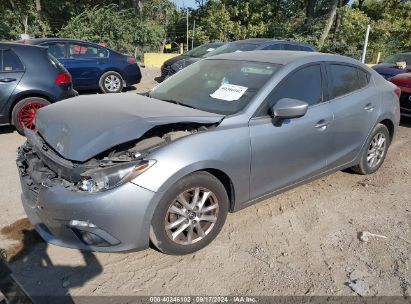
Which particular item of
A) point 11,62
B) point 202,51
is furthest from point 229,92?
point 202,51

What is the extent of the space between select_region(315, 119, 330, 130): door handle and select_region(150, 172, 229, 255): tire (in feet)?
4.24

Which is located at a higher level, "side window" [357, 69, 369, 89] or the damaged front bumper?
"side window" [357, 69, 369, 89]

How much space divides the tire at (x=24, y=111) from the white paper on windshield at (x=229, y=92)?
3727 millimetres

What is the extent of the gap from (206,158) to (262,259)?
0.99 metres

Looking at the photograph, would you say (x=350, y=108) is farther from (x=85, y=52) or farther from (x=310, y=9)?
(x=310, y=9)

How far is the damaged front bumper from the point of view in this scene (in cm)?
268

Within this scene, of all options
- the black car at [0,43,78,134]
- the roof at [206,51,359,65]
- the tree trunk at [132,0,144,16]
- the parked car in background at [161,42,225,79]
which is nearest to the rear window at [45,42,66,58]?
the parked car in background at [161,42,225,79]

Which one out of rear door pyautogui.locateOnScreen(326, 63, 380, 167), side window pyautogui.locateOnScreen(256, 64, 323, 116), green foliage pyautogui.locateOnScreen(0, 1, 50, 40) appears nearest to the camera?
side window pyautogui.locateOnScreen(256, 64, 323, 116)

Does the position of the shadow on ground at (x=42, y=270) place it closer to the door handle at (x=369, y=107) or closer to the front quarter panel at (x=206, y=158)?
the front quarter panel at (x=206, y=158)

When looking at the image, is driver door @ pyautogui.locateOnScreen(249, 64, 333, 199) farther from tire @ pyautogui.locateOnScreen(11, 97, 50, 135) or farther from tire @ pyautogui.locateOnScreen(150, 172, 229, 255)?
tire @ pyautogui.locateOnScreen(11, 97, 50, 135)

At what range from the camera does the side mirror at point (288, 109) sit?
132 inches

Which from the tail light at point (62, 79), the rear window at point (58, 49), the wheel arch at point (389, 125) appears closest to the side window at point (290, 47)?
the rear window at point (58, 49)

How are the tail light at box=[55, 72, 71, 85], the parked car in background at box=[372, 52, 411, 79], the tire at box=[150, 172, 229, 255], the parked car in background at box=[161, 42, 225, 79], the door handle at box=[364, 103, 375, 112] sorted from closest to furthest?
the tire at box=[150, 172, 229, 255], the door handle at box=[364, 103, 375, 112], the tail light at box=[55, 72, 71, 85], the parked car in background at box=[372, 52, 411, 79], the parked car in background at box=[161, 42, 225, 79]

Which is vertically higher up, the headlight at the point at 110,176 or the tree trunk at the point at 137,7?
the tree trunk at the point at 137,7
